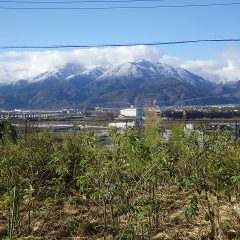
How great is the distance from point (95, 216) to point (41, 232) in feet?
2.88

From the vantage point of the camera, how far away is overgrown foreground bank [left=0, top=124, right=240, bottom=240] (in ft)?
18.9

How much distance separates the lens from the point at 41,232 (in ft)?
20.8

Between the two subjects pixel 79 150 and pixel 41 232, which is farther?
pixel 79 150

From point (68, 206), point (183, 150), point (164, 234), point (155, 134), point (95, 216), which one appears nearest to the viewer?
point (164, 234)

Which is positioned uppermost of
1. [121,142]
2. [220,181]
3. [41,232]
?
[121,142]

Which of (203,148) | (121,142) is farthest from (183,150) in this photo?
(121,142)

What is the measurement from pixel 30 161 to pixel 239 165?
3.17m

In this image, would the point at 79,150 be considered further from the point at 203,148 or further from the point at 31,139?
the point at 203,148

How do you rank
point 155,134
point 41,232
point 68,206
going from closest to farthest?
1. point 41,232
2. point 68,206
3. point 155,134

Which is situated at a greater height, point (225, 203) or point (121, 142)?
point (121, 142)

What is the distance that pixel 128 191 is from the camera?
610cm

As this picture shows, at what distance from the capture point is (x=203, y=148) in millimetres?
7570

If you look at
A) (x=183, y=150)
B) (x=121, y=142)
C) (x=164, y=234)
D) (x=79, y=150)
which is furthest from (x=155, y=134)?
(x=164, y=234)

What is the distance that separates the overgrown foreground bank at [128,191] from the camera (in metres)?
5.75
